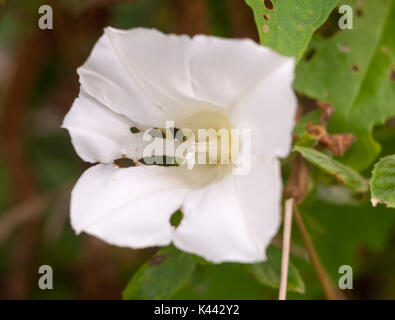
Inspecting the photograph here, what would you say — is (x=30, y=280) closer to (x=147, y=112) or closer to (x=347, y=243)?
(x=347, y=243)

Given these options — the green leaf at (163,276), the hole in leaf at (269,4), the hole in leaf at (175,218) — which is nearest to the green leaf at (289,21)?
the hole in leaf at (269,4)

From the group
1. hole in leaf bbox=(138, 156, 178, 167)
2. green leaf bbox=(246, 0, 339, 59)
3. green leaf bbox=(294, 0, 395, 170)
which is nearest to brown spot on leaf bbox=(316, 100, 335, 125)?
green leaf bbox=(294, 0, 395, 170)

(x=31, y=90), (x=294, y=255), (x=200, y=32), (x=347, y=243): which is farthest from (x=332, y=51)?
(x=31, y=90)

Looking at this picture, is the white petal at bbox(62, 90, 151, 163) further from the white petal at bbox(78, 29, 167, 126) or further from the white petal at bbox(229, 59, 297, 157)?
the white petal at bbox(229, 59, 297, 157)

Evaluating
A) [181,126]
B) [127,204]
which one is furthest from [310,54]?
[127,204]

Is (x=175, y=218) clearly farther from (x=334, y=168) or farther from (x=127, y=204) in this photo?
(x=334, y=168)

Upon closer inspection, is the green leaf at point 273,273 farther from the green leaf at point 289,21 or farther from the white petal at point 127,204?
the green leaf at point 289,21

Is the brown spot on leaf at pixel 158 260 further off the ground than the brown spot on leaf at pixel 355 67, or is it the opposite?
the brown spot on leaf at pixel 355 67
